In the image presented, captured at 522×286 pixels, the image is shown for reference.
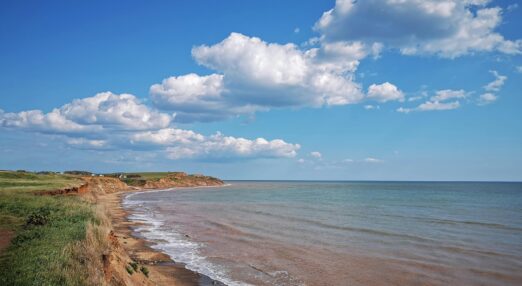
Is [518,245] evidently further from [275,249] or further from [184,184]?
[184,184]

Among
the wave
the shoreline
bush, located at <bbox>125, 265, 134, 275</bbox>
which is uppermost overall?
bush, located at <bbox>125, 265, 134, 275</bbox>

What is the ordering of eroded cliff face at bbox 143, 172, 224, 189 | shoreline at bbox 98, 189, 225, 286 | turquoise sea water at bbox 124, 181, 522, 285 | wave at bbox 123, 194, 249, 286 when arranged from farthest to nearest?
eroded cliff face at bbox 143, 172, 224, 189 → wave at bbox 123, 194, 249, 286 → turquoise sea water at bbox 124, 181, 522, 285 → shoreline at bbox 98, 189, 225, 286

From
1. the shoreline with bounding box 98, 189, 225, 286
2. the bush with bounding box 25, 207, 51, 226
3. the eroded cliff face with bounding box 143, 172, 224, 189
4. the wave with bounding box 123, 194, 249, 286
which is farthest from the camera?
the eroded cliff face with bounding box 143, 172, 224, 189

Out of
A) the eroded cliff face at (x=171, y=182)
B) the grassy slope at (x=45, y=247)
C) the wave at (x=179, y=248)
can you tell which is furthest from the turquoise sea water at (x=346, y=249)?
the eroded cliff face at (x=171, y=182)

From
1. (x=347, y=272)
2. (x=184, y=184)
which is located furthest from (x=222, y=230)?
(x=184, y=184)

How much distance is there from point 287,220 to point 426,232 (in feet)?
49.0

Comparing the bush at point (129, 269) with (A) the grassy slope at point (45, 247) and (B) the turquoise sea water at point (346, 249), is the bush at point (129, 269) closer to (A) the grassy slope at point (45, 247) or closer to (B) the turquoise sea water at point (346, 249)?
(A) the grassy slope at point (45, 247)

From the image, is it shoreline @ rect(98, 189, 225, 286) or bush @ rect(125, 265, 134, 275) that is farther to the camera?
shoreline @ rect(98, 189, 225, 286)

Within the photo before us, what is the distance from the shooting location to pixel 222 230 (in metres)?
37.8

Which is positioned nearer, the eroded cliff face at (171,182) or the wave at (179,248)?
the wave at (179,248)

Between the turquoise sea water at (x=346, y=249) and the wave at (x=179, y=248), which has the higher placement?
the turquoise sea water at (x=346, y=249)

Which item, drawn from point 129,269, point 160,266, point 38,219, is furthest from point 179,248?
point 129,269

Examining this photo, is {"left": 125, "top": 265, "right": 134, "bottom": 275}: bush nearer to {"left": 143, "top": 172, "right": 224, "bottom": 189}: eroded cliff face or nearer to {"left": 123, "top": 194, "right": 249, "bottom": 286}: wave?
{"left": 123, "top": 194, "right": 249, "bottom": 286}: wave

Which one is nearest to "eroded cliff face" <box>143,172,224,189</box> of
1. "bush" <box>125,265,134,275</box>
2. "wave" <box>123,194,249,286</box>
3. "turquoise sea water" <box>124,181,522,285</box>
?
"turquoise sea water" <box>124,181,522,285</box>
